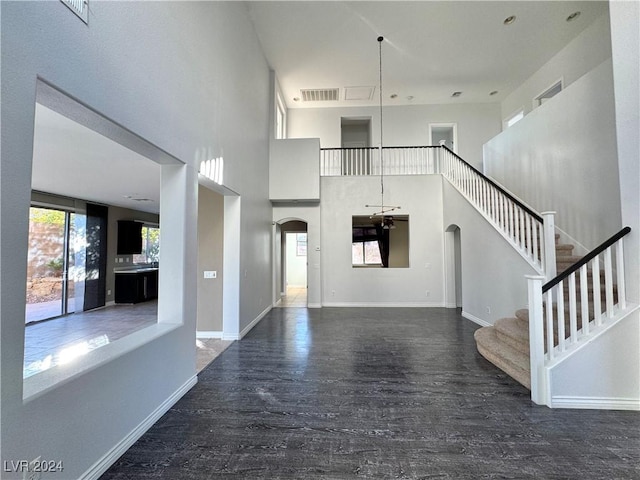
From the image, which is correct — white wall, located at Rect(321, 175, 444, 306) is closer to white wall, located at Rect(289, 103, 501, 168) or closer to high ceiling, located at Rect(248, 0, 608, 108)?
white wall, located at Rect(289, 103, 501, 168)

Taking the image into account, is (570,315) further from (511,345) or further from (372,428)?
(372,428)

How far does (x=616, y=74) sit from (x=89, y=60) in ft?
14.3

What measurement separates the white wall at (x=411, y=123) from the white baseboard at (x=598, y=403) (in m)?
7.46

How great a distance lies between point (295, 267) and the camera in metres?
12.0

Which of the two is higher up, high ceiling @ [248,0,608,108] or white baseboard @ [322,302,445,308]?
high ceiling @ [248,0,608,108]

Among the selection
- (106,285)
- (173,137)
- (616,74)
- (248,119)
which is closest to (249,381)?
(173,137)

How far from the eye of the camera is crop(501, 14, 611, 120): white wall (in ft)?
16.7

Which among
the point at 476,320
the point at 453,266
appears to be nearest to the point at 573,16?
the point at 453,266

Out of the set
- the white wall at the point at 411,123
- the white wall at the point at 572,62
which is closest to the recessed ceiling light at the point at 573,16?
the white wall at the point at 572,62

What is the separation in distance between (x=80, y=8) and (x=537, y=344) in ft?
13.8

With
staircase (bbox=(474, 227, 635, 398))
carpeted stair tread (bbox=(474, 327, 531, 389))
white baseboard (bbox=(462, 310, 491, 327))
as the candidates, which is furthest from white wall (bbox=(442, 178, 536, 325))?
staircase (bbox=(474, 227, 635, 398))

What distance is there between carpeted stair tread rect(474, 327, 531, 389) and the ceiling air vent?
7016 millimetres

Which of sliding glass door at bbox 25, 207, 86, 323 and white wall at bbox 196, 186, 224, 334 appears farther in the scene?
sliding glass door at bbox 25, 207, 86, 323

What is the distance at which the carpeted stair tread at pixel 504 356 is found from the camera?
2.87m
